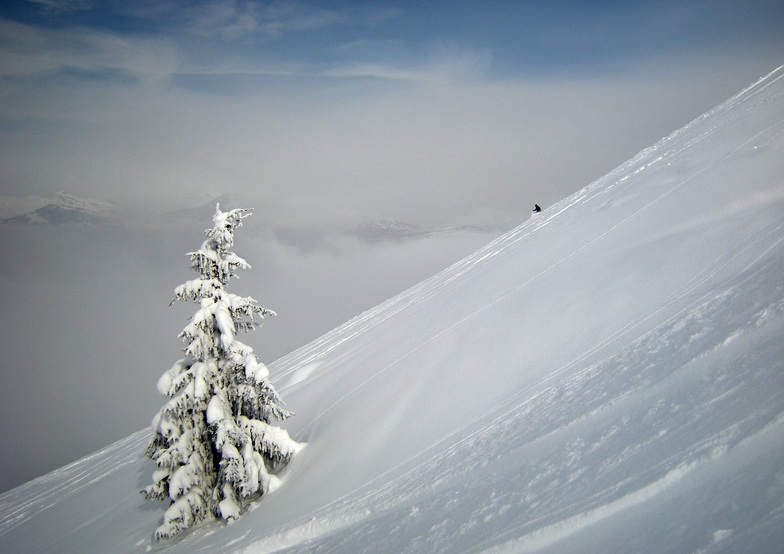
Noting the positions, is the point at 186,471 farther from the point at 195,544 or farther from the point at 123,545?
the point at 123,545

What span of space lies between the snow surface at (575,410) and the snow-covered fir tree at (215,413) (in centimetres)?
71

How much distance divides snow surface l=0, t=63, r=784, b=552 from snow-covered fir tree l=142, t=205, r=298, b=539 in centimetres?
71

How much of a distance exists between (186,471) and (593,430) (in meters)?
9.33

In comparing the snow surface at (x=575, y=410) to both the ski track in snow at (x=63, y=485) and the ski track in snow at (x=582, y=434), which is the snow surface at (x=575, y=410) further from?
the ski track in snow at (x=63, y=485)

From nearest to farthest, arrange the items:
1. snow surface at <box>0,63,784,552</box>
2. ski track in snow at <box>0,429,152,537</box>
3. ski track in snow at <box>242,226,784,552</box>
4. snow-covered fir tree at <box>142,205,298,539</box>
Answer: snow surface at <box>0,63,784,552</box> → ski track in snow at <box>242,226,784,552</box> → snow-covered fir tree at <box>142,205,298,539</box> → ski track in snow at <box>0,429,152,537</box>

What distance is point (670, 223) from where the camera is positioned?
1182cm

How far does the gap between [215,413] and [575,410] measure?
26.6ft

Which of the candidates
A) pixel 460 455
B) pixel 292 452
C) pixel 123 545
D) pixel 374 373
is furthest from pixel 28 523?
pixel 460 455

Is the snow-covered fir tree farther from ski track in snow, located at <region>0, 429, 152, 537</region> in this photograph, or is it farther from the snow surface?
ski track in snow, located at <region>0, 429, 152, 537</region>

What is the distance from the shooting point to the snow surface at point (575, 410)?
14.4ft

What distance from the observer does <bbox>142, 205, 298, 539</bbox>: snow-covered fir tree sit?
34.4ft

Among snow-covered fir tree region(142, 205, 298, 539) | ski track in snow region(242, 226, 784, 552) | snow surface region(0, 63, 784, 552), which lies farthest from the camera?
snow-covered fir tree region(142, 205, 298, 539)

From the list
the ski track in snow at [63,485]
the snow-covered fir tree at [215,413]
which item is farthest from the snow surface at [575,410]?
the ski track in snow at [63,485]

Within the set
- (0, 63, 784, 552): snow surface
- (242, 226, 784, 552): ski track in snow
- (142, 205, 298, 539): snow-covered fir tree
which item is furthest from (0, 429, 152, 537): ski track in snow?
Result: (242, 226, 784, 552): ski track in snow
